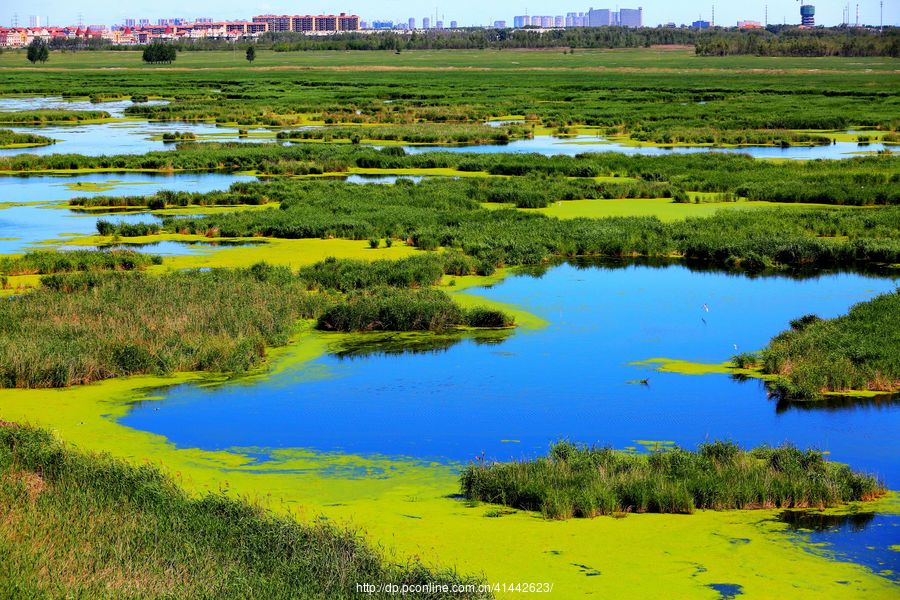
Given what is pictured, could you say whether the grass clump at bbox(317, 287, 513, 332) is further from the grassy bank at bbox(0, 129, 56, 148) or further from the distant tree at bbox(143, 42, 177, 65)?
the distant tree at bbox(143, 42, 177, 65)

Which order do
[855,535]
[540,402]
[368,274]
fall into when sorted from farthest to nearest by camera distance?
[368,274], [540,402], [855,535]

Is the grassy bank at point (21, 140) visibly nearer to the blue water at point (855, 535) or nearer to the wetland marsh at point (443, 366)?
the wetland marsh at point (443, 366)

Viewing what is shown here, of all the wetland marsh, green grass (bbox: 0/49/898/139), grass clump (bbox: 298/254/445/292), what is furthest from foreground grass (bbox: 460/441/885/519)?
green grass (bbox: 0/49/898/139)

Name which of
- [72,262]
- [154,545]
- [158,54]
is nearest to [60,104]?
[72,262]

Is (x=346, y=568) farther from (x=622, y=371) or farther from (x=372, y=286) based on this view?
(x=372, y=286)

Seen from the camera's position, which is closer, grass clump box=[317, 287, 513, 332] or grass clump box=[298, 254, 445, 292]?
grass clump box=[317, 287, 513, 332]

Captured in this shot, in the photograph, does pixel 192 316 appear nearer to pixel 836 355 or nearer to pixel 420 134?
pixel 836 355

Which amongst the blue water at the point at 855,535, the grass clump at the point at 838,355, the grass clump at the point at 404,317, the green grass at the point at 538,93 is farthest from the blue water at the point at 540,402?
the green grass at the point at 538,93
